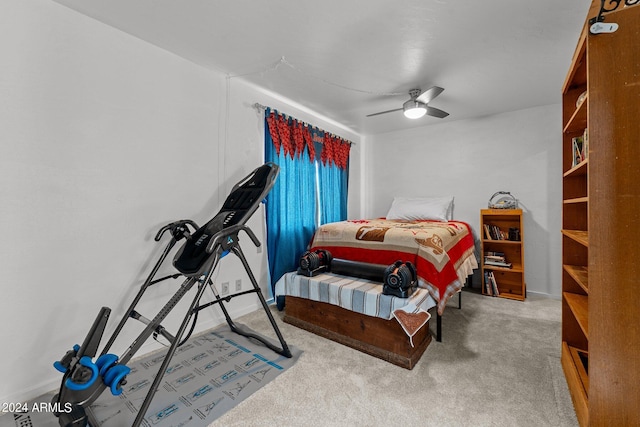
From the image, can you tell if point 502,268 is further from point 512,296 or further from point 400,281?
point 400,281

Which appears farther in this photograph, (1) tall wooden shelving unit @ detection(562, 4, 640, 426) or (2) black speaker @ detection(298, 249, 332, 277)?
(2) black speaker @ detection(298, 249, 332, 277)

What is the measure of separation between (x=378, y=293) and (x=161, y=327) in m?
1.43

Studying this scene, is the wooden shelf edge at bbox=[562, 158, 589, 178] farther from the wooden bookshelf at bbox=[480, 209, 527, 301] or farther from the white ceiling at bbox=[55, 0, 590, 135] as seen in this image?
the wooden bookshelf at bbox=[480, 209, 527, 301]

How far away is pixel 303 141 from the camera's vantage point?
3.41m

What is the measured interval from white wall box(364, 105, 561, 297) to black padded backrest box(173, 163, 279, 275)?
315 centimetres

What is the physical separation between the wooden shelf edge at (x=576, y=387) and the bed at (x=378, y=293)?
2.49ft

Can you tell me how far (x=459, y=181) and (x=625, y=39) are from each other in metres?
2.99

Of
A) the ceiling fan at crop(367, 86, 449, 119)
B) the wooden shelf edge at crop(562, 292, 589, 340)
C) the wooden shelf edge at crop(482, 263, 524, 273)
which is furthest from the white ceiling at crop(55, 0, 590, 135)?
the wooden shelf edge at crop(482, 263, 524, 273)

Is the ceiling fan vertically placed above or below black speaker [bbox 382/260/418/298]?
above

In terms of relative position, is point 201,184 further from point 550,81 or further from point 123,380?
point 550,81

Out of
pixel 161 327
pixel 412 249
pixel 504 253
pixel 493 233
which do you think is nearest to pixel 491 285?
pixel 504 253

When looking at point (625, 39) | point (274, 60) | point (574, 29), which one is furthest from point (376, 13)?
point (574, 29)

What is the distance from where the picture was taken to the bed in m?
1.97

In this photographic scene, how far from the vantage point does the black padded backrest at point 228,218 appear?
1.63 m
